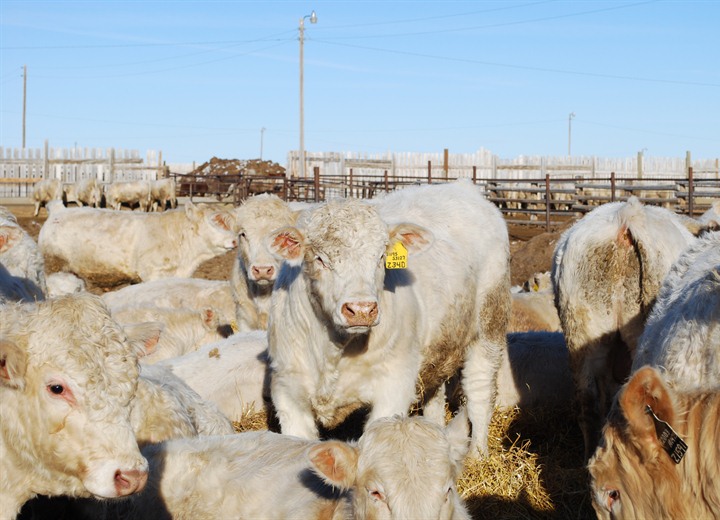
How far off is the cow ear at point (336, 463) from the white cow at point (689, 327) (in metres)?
1.32

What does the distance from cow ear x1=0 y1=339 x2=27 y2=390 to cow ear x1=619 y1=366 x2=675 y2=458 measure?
242 centimetres


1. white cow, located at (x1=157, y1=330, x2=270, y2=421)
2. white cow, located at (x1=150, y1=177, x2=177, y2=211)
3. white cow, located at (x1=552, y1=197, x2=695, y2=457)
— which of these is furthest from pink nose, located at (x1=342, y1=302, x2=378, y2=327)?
white cow, located at (x1=150, y1=177, x2=177, y2=211)

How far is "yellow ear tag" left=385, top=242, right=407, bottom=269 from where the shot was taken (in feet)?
19.2

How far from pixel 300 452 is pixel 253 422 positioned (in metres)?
2.96

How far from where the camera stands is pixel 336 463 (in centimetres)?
371

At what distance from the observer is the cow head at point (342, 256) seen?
5.28 metres

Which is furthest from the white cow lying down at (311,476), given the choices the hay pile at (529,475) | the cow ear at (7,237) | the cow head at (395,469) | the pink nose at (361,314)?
the cow ear at (7,237)

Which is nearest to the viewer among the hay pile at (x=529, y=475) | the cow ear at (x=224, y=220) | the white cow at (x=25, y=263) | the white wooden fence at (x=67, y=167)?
the hay pile at (x=529, y=475)

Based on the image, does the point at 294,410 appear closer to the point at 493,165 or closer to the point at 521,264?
the point at 521,264

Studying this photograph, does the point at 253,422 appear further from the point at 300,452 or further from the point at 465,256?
the point at 300,452

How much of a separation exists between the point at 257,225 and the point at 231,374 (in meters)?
1.86

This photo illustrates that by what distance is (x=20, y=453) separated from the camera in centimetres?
402

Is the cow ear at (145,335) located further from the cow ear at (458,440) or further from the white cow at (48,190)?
the white cow at (48,190)

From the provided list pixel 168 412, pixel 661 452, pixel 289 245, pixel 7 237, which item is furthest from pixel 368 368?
pixel 7 237
